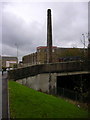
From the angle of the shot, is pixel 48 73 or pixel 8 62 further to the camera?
pixel 8 62

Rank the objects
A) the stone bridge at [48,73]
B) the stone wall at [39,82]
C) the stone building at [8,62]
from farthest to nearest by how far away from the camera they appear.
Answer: the stone building at [8,62], the stone bridge at [48,73], the stone wall at [39,82]

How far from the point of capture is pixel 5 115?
880cm

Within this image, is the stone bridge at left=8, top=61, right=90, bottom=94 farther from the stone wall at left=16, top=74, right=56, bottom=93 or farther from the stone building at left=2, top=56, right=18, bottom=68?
the stone building at left=2, top=56, right=18, bottom=68

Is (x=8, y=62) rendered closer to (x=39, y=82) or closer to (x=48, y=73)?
(x=48, y=73)

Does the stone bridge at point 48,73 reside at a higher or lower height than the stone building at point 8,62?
lower

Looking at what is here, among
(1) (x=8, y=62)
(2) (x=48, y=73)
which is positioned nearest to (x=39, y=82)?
(2) (x=48, y=73)

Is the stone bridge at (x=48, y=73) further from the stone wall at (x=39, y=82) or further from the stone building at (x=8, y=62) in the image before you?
the stone building at (x=8, y=62)

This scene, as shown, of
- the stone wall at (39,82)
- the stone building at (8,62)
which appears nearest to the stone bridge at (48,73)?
the stone wall at (39,82)

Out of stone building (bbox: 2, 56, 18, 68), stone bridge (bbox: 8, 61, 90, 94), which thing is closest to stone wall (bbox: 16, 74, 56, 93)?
stone bridge (bbox: 8, 61, 90, 94)

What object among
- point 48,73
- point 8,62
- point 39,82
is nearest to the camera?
point 39,82

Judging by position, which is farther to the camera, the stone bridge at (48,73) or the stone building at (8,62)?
the stone building at (8,62)

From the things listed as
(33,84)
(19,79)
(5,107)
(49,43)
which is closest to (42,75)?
(33,84)

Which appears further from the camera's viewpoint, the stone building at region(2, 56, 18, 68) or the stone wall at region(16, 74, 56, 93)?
the stone building at region(2, 56, 18, 68)

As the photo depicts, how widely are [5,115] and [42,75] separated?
760 inches
